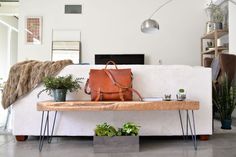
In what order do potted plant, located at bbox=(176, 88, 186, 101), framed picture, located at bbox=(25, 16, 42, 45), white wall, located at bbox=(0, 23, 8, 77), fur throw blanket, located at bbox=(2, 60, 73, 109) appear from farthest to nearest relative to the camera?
1. white wall, located at bbox=(0, 23, 8, 77)
2. framed picture, located at bbox=(25, 16, 42, 45)
3. fur throw blanket, located at bbox=(2, 60, 73, 109)
4. potted plant, located at bbox=(176, 88, 186, 101)

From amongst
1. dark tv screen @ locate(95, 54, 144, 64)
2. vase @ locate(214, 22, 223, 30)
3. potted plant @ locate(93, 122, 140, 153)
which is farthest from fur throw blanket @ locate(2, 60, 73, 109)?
vase @ locate(214, 22, 223, 30)

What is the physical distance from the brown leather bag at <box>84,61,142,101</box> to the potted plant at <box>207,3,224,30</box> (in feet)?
11.2

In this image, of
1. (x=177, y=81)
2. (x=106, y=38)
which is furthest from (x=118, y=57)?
(x=177, y=81)

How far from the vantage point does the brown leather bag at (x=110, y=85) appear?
2.54m

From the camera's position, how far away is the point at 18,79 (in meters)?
2.75

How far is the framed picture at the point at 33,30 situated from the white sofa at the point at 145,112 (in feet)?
12.6

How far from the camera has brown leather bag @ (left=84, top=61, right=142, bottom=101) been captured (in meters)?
2.54

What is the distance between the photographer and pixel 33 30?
20.7ft

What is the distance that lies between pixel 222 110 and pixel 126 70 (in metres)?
1.68

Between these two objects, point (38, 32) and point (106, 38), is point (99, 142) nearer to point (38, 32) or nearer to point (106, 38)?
point (106, 38)

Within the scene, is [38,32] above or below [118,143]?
above

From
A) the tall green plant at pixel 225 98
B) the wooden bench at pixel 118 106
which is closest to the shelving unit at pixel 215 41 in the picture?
the tall green plant at pixel 225 98

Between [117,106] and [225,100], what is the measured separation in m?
1.80

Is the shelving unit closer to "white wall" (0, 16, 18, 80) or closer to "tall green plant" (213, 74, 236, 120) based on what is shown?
"tall green plant" (213, 74, 236, 120)
